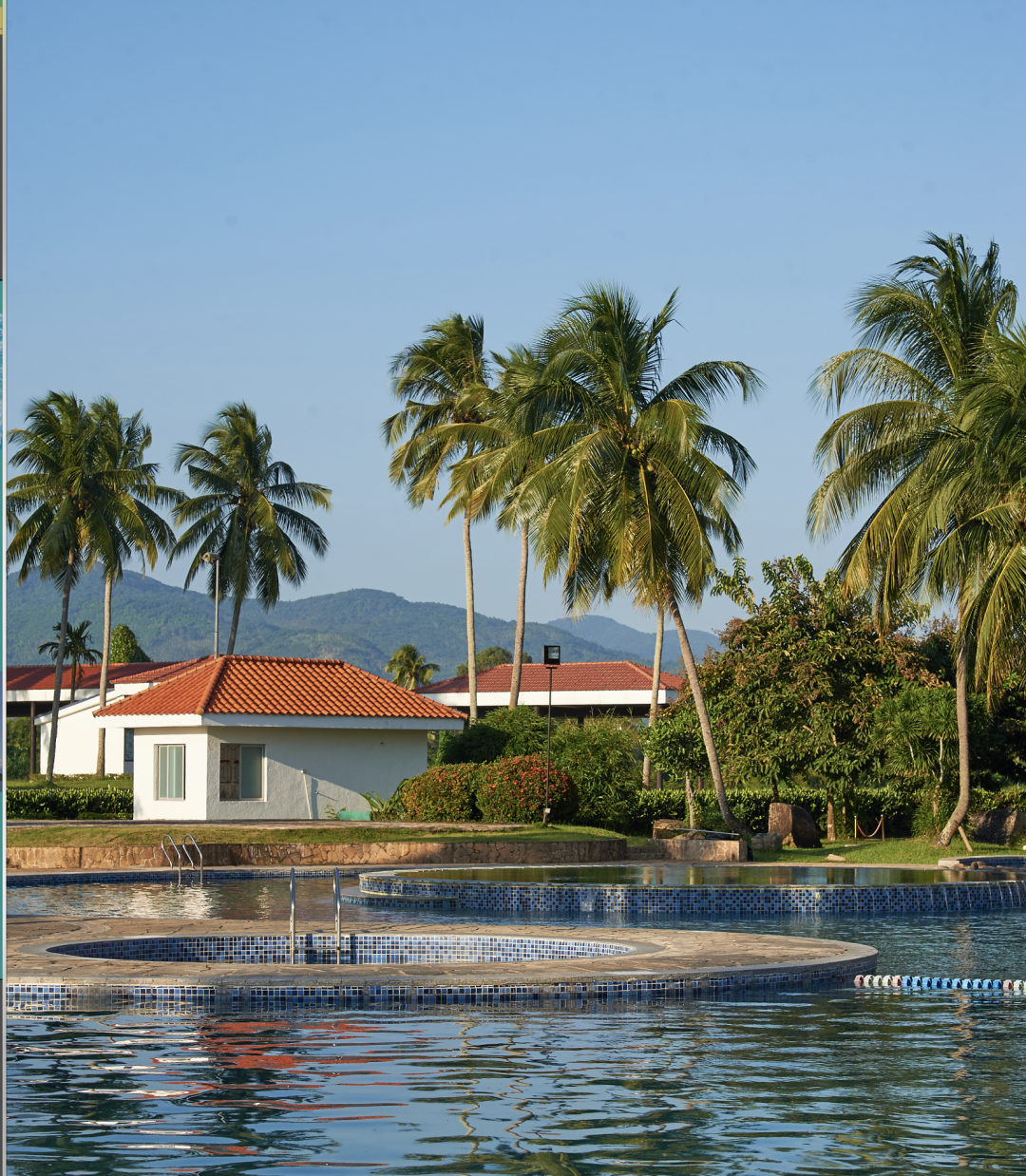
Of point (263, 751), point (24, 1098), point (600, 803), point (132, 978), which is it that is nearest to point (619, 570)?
point (600, 803)

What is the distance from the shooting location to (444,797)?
92.4 feet

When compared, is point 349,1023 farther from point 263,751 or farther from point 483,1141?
point 263,751

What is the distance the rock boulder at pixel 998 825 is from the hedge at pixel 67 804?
62.9ft

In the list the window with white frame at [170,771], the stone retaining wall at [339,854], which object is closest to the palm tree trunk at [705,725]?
the stone retaining wall at [339,854]

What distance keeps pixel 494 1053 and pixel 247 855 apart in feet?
53.4

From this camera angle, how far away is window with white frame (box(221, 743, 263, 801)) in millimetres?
30953

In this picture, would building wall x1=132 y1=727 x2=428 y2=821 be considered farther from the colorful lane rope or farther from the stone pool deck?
the colorful lane rope

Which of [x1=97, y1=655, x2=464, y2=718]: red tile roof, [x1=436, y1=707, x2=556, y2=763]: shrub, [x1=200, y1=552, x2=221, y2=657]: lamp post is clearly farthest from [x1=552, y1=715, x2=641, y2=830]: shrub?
[x1=200, y1=552, x2=221, y2=657]: lamp post

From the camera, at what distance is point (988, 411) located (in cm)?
2302

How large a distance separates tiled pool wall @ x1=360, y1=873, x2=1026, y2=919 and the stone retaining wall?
5.59m

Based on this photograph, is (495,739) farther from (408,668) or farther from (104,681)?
(408,668)

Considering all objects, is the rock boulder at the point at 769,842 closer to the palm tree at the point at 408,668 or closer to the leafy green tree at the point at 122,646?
the leafy green tree at the point at 122,646

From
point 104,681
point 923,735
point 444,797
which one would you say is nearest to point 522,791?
point 444,797

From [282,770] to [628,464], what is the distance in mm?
11301
